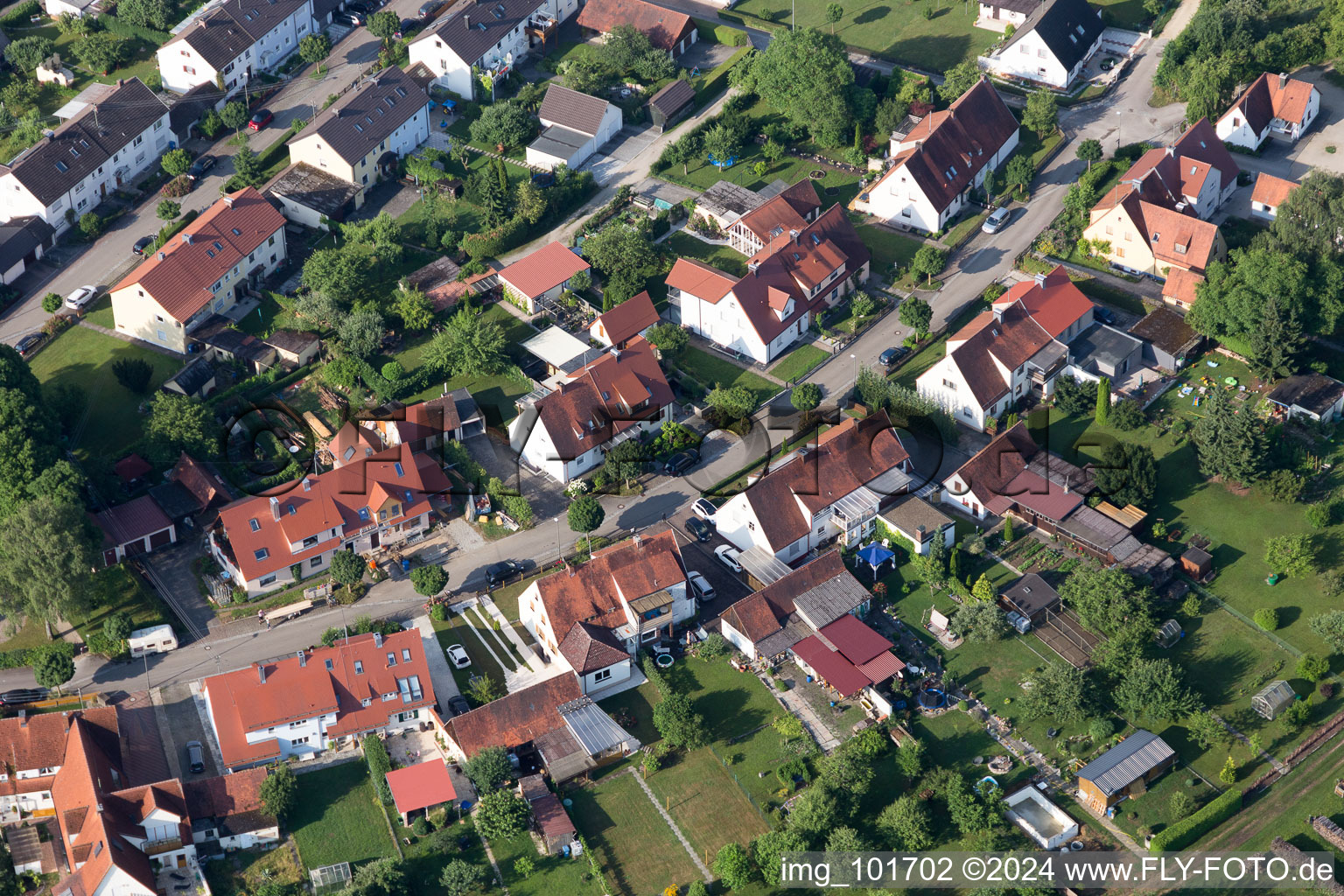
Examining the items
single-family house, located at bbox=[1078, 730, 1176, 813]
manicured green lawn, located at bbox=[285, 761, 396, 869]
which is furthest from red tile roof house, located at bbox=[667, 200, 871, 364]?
manicured green lawn, located at bbox=[285, 761, 396, 869]

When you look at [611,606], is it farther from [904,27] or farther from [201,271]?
[904,27]

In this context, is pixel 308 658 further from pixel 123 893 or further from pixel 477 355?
pixel 477 355

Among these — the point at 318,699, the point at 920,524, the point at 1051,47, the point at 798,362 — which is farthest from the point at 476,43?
the point at 318,699

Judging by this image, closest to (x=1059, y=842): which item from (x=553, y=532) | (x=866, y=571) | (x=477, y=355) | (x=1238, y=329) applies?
(x=866, y=571)

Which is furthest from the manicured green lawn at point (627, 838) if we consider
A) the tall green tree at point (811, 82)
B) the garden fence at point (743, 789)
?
the tall green tree at point (811, 82)

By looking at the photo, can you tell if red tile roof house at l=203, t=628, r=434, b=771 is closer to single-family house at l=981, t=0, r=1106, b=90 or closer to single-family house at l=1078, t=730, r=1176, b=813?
single-family house at l=1078, t=730, r=1176, b=813

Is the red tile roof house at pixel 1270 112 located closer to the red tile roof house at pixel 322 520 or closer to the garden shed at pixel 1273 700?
the garden shed at pixel 1273 700
